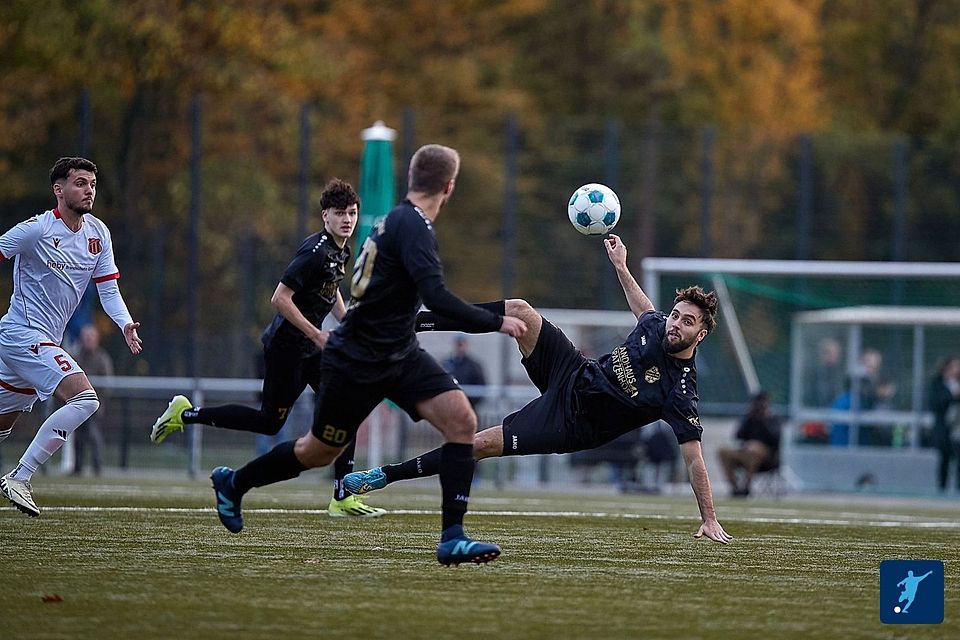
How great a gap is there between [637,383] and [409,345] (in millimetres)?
2563

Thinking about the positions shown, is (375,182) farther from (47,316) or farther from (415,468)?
(415,468)

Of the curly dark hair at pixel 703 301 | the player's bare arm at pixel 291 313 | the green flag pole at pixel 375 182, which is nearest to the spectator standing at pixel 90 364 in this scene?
the green flag pole at pixel 375 182

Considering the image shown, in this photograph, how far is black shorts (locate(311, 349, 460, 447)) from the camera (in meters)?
7.82

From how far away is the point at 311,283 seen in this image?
33.7 feet

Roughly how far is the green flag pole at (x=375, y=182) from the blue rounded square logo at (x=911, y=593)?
12.9 m

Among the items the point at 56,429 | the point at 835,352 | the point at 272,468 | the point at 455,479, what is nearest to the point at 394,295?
the point at 455,479

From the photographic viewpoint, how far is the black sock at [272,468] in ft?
27.1

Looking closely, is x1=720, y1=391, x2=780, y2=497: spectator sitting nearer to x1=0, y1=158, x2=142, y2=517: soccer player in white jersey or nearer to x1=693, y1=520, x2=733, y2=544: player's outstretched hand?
x1=693, y1=520, x2=733, y2=544: player's outstretched hand

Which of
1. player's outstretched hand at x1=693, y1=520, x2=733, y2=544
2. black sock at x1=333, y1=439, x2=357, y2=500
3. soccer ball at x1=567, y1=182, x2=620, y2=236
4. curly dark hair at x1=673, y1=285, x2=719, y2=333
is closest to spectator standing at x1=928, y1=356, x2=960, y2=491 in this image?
soccer ball at x1=567, y1=182, x2=620, y2=236

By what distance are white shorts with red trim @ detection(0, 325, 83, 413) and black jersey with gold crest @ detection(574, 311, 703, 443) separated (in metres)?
3.31

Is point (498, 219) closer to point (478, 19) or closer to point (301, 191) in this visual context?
point (301, 191)

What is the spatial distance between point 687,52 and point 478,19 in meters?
4.99

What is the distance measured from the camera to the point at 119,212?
87.1ft

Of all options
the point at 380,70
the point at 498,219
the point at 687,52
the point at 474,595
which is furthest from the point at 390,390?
the point at 687,52
